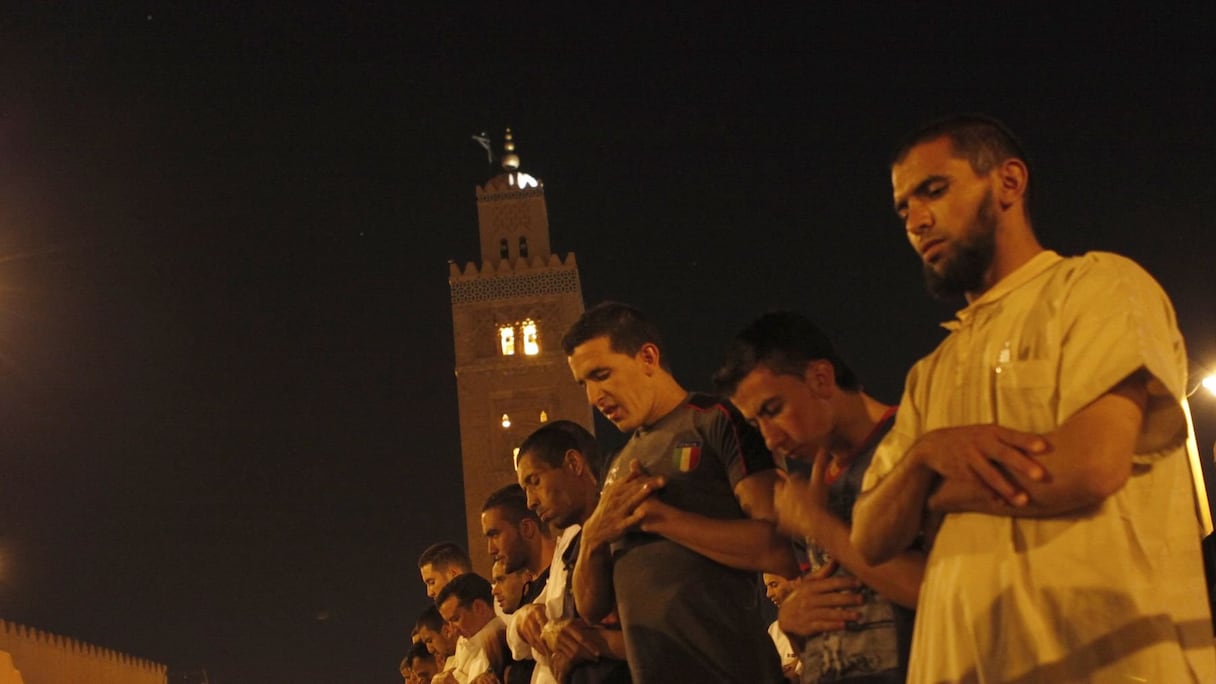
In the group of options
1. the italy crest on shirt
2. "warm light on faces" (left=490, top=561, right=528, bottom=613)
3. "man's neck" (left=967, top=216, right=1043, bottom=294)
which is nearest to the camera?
"man's neck" (left=967, top=216, right=1043, bottom=294)

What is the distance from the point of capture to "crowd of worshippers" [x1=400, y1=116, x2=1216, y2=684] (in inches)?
60.7

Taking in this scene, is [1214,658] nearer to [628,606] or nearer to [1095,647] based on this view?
[1095,647]

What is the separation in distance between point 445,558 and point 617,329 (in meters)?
3.66

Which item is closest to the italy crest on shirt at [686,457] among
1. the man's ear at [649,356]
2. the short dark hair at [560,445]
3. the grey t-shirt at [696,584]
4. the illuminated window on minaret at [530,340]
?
the grey t-shirt at [696,584]

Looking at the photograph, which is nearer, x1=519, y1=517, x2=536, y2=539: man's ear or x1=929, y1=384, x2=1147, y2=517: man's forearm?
x1=929, y1=384, x2=1147, y2=517: man's forearm

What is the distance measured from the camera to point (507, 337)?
40.1 meters

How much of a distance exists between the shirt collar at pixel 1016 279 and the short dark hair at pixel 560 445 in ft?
7.04

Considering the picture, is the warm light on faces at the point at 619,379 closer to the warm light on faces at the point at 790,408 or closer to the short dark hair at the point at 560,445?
the short dark hair at the point at 560,445

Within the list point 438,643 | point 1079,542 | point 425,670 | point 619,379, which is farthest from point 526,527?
point 1079,542

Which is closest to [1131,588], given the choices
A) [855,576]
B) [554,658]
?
[855,576]

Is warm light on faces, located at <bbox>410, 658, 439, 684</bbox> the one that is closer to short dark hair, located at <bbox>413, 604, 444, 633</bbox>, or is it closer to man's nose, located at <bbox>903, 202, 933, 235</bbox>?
short dark hair, located at <bbox>413, 604, 444, 633</bbox>

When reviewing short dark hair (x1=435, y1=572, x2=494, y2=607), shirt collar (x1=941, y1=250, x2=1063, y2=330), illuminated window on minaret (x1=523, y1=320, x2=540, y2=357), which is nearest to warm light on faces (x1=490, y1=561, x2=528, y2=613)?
short dark hair (x1=435, y1=572, x2=494, y2=607)

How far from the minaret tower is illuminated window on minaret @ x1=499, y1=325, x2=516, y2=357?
0.03 m

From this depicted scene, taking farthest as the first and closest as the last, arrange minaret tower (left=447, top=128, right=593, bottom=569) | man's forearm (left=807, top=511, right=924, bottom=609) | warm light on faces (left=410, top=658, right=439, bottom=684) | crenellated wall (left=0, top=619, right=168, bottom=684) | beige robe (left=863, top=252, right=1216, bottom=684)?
minaret tower (left=447, top=128, right=593, bottom=569)
crenellated wall (left=0, top=619, right=168, bottom=684)
warm light on faces (left=410, top=658, right=439, bottom=684)
man's forearm (left=807, top=511, right=924, bottom=609)
beige robe (left=863, top=252, right=1216, bottom=684)
